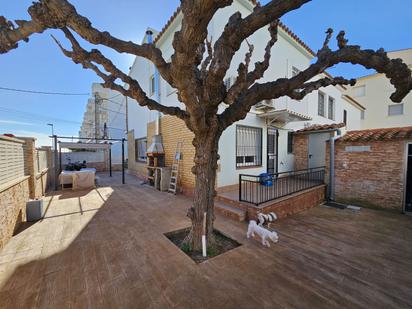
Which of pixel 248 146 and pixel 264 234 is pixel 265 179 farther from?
pixel 248 146

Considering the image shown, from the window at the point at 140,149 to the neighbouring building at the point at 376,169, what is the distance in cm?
985

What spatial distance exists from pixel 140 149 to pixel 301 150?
9.56m

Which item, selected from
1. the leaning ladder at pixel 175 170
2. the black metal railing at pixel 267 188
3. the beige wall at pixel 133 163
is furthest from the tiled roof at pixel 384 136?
the beige wall at pixel 133 163

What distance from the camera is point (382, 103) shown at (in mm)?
16016

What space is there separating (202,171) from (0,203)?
3617 millimetres

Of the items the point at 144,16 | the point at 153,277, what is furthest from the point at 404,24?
the point at 153,277

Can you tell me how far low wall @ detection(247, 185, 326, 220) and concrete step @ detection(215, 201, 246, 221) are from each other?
0.61ft

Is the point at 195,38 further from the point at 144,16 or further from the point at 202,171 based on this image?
the point at 144,16

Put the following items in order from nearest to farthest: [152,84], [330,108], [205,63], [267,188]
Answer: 1. [205,63]
2. [267,188]
3. [152,84]
4. [330,108]

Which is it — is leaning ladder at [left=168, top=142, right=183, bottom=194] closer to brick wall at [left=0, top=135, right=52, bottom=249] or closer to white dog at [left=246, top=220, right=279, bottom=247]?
white dog at [left=246, top=220, right=279, bottom=247]

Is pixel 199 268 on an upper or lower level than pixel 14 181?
lower

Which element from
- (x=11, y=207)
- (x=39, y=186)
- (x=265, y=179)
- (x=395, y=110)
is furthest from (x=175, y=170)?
(x=395, y=110)

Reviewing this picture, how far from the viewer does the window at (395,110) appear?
15.6m

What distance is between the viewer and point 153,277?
7.70 ft
